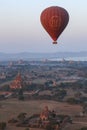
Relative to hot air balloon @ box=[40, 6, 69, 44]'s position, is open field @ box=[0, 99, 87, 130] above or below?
below

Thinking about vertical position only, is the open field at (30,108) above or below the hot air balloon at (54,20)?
below

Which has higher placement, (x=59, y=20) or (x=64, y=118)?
(x=59, y=20)

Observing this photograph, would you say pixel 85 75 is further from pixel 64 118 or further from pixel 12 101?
pixel 64 118

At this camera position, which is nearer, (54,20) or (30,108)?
(54,20)

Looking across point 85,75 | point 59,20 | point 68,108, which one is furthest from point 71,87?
point 59,20

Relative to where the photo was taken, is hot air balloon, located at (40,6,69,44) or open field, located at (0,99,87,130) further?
open field, located at (0,99,87,130)

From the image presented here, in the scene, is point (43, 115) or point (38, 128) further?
point (43, 115)

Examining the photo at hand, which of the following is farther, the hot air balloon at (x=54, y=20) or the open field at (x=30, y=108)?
the open field at (x=30, y=108)

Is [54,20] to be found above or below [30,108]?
above
